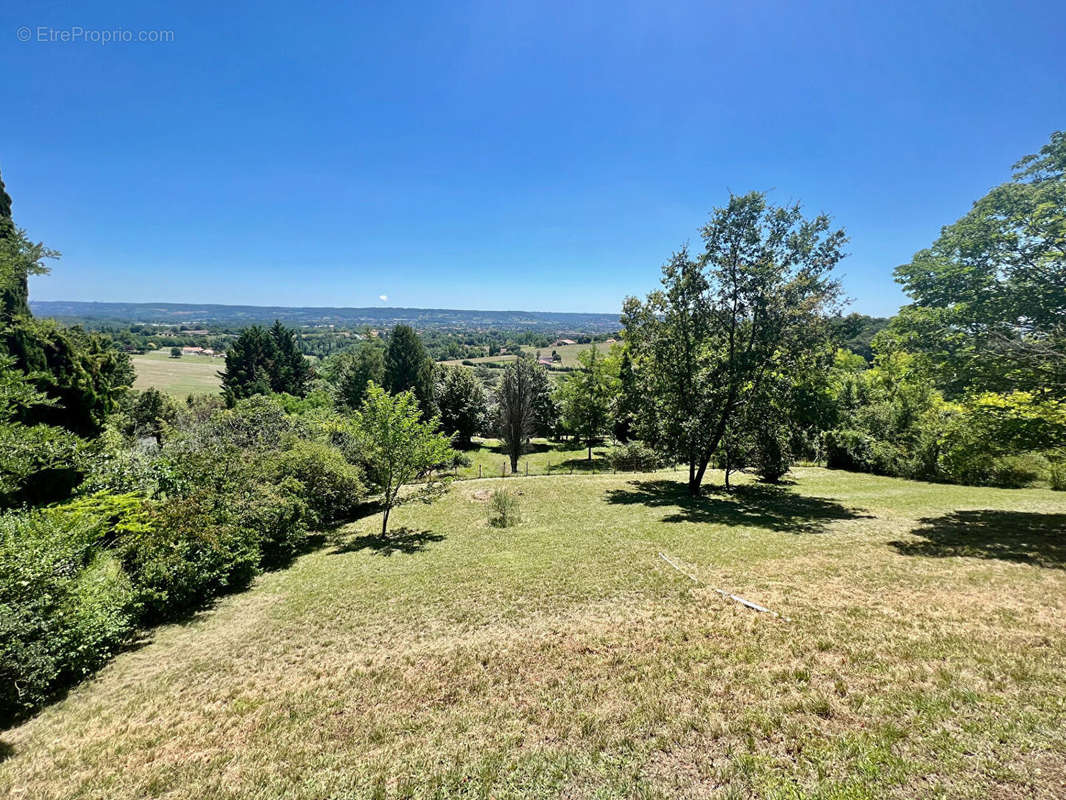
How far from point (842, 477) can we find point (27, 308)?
4272 centimetres

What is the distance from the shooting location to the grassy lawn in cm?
420

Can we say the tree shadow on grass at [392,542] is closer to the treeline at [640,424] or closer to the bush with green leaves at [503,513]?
the treeline at [640,424]

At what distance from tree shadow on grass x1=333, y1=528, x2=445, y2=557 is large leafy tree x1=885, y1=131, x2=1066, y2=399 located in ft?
53.6

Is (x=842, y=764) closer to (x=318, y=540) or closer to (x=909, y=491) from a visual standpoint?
(x=318, y=540)

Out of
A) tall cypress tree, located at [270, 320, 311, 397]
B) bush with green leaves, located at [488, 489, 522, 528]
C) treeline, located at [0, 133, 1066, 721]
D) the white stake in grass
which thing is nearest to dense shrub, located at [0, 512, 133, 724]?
treeline, located at [0, 133, 1066, 721]

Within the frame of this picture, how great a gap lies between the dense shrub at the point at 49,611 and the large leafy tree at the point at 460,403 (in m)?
33.3

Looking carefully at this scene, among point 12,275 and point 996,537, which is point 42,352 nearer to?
point 12,275

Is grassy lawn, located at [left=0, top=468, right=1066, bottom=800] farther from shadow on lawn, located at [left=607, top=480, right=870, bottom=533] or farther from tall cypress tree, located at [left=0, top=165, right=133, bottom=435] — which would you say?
tall cypress tree, located at [left=0, top=165, right=133, bottom=435]

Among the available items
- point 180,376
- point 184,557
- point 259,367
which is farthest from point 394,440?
point 180,376

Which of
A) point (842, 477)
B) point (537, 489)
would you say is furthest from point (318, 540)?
point (842, 477)

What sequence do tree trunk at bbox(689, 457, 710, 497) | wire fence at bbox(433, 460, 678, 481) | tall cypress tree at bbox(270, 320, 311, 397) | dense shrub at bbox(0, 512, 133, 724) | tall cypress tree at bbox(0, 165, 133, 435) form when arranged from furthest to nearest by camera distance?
tall cypress tree at bbox(270, 320, 311, 397) → wire fence at bbox(433, 460, 678, 481) → tree trunk at bbox(689, 457, 710, 497) → tall cypress tree at bbox(0, 165, 133, 435) → dense shrub at bbox(0, 512, 133, 724)

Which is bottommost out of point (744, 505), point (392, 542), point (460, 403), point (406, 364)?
point (392, 542)

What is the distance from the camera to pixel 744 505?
1680cm

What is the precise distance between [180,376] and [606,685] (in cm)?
9843
